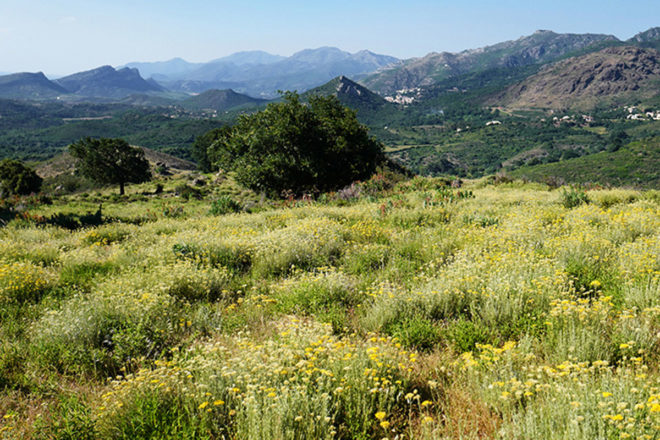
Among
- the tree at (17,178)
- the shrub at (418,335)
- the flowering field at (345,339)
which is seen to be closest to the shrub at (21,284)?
the flowering field at (345,339)

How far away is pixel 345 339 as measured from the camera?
13.4 feet

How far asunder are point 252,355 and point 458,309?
2.73 m

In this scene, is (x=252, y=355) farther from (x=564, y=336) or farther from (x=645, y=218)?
(x=645, y=218)

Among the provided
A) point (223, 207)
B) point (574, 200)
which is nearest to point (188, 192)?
point (223, 207)

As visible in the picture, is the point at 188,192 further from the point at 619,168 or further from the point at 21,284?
the point at 619,168

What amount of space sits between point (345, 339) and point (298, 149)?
19.5m

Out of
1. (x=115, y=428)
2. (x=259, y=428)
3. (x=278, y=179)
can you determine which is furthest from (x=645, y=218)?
(x=278, y=179)

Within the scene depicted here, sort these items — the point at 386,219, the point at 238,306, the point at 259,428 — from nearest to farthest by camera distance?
the point at 259,428
the point at 238,306
the point at 386,219

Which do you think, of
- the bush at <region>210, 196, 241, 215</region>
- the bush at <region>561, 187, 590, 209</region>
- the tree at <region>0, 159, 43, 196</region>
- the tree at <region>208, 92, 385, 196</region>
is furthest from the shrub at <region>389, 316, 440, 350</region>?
the tree at <region>0, 159, 43, 196</region>

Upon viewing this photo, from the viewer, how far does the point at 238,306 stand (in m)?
5.76

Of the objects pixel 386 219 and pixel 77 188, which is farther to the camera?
pixel 77 188

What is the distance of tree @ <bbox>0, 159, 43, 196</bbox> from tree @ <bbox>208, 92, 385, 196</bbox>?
55341 mm

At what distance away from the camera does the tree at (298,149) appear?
22047 mm

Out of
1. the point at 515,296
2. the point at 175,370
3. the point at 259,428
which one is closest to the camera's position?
the point at 259,428
